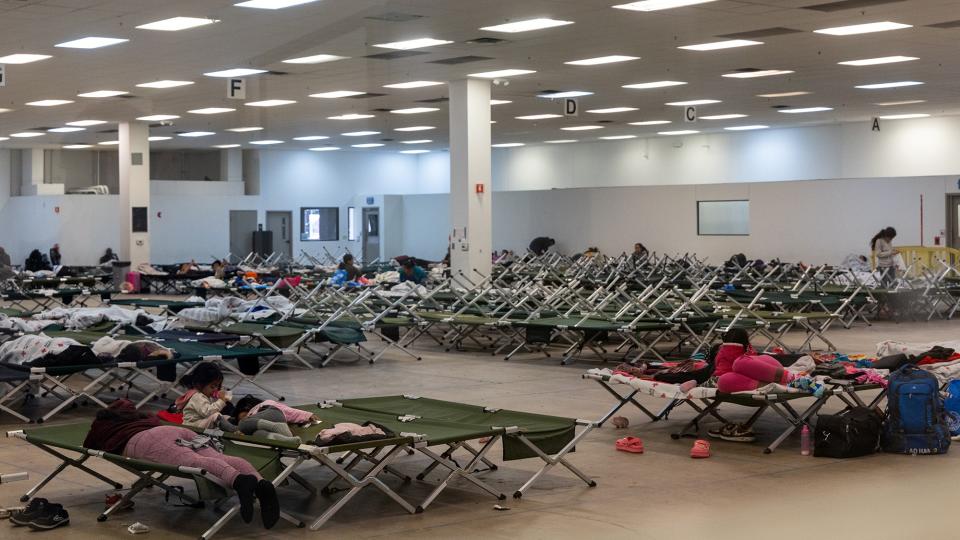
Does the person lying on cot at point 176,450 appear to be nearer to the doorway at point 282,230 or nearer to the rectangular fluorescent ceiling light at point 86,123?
the rectangular fluorescent ceiling light at point 86,123

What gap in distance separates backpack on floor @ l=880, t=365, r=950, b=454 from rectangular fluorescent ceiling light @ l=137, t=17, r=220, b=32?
8438 millimetres

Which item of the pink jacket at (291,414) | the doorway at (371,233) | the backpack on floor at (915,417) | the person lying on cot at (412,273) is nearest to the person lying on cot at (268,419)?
the pink jacket at (291,414)

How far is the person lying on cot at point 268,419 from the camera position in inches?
249

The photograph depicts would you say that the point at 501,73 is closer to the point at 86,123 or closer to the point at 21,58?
the point at 21,58

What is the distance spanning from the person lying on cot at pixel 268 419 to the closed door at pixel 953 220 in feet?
64.9

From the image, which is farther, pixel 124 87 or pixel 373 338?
pixel 124 87

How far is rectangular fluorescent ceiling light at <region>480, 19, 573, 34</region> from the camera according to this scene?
538 inches

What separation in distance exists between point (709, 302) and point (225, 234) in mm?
20734

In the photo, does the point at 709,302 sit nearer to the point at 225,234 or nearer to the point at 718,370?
the point at 718,370

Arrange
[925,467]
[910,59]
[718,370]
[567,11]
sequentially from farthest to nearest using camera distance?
[910,59]
[567,11]
[718,370]
[925,467]

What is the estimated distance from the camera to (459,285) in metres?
18.6

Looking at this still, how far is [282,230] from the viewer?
35750mm

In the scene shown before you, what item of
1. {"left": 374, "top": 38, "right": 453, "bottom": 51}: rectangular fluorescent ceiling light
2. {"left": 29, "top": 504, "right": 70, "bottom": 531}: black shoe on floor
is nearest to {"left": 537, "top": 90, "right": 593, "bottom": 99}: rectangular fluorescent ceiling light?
{"left": 374, "top": 38, "right": 453, "bottom": 51}: rectangular fluorescent ceiling light


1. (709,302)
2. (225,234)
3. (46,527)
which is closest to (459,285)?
(709,302)
